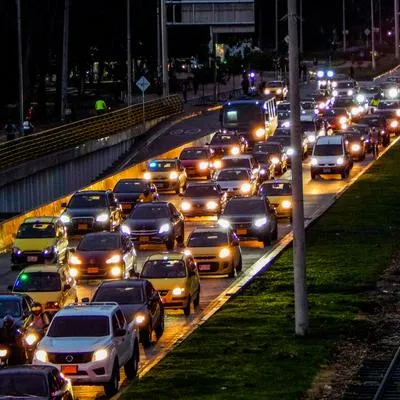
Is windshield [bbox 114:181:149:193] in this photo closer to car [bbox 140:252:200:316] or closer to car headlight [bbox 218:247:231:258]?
car headlight [bbox 218:247:231:258]

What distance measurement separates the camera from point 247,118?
286 feet

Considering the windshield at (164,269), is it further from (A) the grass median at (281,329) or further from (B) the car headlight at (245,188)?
(B) the car headlight at (245,188)

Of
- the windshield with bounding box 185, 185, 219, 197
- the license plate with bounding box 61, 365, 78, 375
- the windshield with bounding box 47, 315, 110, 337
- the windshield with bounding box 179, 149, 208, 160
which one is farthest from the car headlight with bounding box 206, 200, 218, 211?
the license plate with bounding box 61, 365, 78, 375

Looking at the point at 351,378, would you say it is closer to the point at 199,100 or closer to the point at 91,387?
the point at 91,387

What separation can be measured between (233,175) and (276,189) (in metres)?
6.06

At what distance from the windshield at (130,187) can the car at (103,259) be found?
53.1 feet

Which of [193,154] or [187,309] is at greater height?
[193,154]

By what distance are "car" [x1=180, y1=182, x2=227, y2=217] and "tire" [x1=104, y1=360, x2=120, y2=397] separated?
3114cm

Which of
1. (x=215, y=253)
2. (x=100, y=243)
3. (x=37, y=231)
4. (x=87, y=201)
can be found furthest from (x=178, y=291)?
(x=87, y=201)

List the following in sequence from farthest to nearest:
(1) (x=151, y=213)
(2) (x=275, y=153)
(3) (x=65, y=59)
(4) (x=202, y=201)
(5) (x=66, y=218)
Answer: (3) (x=65, y=59), (2) (x=275, y=153), (4) (x=202, y=201), (5) (x=66, y=218), (1) (x=151, y=213)

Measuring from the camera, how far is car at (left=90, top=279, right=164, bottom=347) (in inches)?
1312

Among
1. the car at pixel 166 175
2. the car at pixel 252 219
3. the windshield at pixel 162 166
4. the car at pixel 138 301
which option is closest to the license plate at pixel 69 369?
the car at pixel 138 301

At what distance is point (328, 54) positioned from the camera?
19362 cm

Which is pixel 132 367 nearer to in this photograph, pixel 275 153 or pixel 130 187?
pixel 130 187
